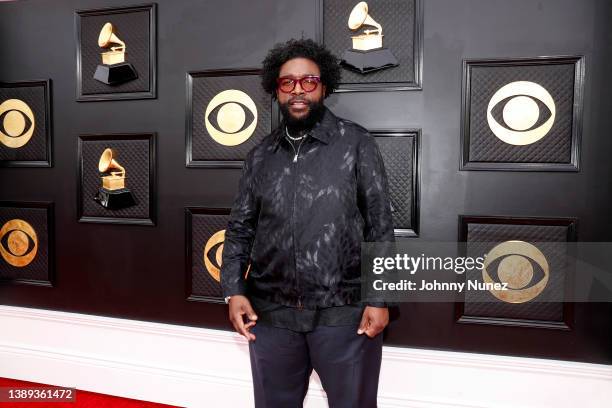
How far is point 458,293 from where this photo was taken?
204cm

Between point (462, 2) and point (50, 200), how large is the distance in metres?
2.65

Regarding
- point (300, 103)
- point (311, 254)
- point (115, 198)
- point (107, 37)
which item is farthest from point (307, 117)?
point (107, 37)

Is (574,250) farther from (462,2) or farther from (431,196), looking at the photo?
(462,2)

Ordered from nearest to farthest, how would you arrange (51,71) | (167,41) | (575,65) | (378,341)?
(378,341), (575,65), (167,41), (51,71)

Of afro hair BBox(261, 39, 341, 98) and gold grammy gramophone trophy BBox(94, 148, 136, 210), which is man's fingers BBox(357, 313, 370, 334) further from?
gold grammy gramophone trophy BBox(94, 148, 136, 210)

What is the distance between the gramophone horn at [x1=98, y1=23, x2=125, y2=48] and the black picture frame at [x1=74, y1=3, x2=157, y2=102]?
11cm

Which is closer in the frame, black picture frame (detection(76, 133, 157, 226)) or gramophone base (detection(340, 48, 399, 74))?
gramophone base (detection(340, 48, 399, 74))

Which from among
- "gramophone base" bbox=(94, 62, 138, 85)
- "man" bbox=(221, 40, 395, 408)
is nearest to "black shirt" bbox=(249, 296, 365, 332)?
"man" bbox=(221, 40, 395, 408)

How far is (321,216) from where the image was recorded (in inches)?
57.0

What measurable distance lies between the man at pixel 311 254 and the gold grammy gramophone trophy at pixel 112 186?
43.9 inches

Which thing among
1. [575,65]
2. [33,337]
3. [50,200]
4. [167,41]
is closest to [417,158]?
[575,65]

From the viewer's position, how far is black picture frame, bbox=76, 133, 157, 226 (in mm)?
2342

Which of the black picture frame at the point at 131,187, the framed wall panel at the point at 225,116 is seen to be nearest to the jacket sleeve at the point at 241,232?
the framed wall panel at the point at 225,116

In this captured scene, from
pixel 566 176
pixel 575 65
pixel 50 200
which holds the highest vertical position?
pixel 575 65
